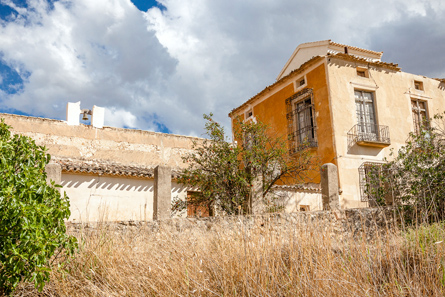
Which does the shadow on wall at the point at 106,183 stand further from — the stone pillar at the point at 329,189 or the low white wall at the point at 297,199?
the stone pillar at the point at 329,189

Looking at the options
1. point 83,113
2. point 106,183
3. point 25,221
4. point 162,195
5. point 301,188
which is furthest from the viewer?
point 83,113

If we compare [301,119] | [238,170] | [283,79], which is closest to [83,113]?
[283,79]

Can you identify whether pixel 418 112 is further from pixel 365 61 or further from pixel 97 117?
pixel 97 117

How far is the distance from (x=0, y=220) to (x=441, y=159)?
926 cm

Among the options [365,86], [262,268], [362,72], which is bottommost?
[262,268]

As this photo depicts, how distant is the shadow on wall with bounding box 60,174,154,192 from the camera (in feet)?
40.9

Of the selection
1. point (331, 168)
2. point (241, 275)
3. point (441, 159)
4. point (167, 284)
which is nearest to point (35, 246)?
point (167, 284)

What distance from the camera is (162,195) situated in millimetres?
7688

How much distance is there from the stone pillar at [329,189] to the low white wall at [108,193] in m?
5.20

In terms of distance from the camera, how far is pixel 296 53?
61.5 ft

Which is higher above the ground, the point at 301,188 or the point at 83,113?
the point at 83,113

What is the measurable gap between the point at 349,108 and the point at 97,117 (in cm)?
1033

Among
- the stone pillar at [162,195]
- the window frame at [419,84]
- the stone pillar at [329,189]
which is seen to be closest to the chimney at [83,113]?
the stone pillar at [162,195]

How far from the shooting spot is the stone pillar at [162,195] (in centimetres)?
761
